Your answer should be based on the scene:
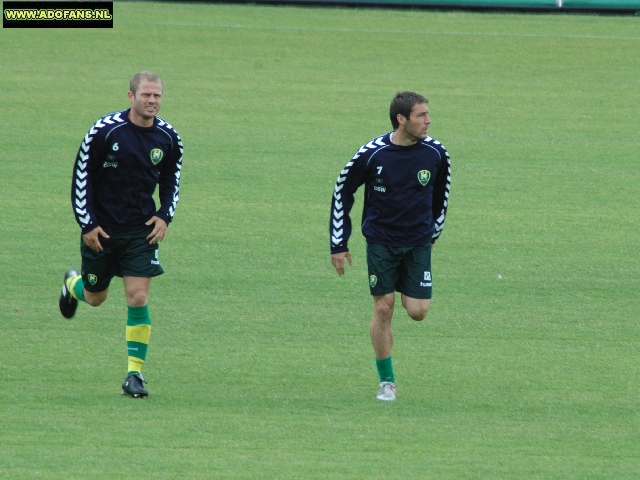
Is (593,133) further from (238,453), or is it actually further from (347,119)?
(238,453)

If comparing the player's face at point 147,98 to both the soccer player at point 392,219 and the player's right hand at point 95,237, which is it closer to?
the player's right hand at point 95,237

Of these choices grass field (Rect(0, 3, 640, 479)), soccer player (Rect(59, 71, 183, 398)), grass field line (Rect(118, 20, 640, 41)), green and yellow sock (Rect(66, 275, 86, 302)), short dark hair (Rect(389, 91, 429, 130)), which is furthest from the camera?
grass field line (Rect(118, 20, 640, 41))

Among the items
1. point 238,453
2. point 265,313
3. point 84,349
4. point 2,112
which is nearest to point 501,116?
point 2,112

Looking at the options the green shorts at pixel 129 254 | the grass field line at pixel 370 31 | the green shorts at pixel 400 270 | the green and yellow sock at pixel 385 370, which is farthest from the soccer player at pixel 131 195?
the grass field line at pixel 370 31

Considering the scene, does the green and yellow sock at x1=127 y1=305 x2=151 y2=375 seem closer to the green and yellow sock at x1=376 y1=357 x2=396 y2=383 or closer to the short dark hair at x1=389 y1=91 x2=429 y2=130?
the green and yellow sock at x1=376 y1=357 x2=396 y2=383

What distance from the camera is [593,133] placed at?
16719 millimetres

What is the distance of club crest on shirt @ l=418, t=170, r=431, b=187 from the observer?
A: 729cm

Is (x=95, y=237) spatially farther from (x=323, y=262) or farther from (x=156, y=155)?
(x=323, y=262)

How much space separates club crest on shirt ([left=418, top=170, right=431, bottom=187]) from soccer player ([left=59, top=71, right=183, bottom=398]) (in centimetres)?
153

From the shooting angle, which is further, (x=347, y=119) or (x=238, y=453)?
(x=347, y=119)

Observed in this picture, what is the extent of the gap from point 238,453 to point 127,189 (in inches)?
76.7

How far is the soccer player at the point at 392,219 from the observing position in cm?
730

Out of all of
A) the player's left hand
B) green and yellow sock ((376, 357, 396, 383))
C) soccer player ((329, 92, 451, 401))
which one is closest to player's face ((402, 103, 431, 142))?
soccer player ((329, 92, 451, 401))

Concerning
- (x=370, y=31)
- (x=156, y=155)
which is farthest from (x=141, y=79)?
(x=370, y=31)
